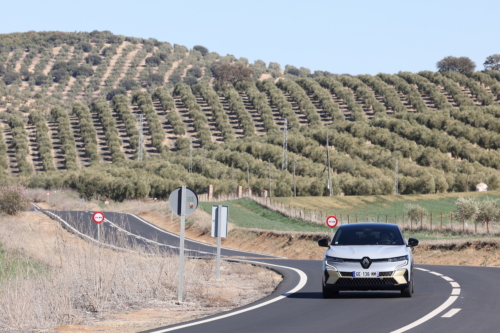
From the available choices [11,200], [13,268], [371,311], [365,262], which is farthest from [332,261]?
[11,200]

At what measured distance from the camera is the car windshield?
15586 millimetres

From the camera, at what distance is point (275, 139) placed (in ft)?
378

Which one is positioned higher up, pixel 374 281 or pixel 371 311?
pixel 374 281

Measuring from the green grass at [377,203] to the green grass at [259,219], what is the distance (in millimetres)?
6413

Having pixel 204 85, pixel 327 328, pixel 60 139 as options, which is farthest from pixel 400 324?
pixel 204 85

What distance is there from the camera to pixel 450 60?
589 feet

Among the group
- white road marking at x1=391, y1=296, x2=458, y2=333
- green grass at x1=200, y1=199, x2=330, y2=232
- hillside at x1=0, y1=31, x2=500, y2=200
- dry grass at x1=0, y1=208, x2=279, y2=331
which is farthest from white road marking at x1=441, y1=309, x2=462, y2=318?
hillside at x1=0, y1=31, x2=500, y2=200

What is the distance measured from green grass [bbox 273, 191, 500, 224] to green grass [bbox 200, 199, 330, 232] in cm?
641

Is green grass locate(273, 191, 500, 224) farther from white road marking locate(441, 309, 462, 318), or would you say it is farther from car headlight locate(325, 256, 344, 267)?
white road marking locate(441, 309, 462, 318)

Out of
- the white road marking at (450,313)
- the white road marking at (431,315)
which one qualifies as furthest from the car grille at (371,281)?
the white road marking at (450,313)

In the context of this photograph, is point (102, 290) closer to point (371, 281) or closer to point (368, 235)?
point (371, 281)

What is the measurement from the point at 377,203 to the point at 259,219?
884 inches

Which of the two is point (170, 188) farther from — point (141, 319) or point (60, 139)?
point (141, 319)

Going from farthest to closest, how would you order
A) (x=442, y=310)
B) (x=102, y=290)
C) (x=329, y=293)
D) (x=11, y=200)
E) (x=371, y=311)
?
(x=11, y=200) → (x=329, y=293) → (x=102, y=290) → (x=371, y=311) → (x=442, y=310)
